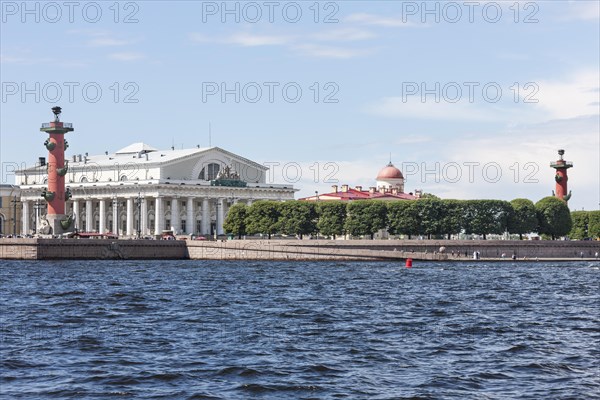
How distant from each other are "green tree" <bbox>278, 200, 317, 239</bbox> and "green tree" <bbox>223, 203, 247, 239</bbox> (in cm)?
499

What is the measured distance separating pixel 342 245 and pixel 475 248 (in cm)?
1120

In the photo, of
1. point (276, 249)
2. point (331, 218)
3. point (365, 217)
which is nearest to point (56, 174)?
point (276, 249)

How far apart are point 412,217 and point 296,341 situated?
2608 inches

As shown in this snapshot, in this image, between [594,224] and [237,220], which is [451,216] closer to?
[237,220]

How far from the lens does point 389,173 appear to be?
5714 inches

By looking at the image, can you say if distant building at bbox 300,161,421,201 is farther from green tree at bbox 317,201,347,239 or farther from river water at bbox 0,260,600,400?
river water at bbox 0,260,600,400

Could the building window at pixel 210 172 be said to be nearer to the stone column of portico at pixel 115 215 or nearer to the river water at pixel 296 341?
the stone column of portico at pixel 115 215

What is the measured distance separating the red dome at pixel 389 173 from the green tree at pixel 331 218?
1984 inches

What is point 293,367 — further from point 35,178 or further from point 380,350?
point 35,178

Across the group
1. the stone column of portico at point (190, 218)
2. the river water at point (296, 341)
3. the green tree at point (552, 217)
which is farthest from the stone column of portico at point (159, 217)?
the river water at point (296, 341)

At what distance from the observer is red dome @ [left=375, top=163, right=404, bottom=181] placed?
474ft

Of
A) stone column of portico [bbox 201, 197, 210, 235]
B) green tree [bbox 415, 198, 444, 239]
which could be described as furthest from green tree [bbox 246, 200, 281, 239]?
stone column of portico [bbox 201, 197, 210, 235]

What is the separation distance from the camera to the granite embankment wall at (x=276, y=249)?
77938 millimetres

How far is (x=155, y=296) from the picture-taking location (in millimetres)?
41062
